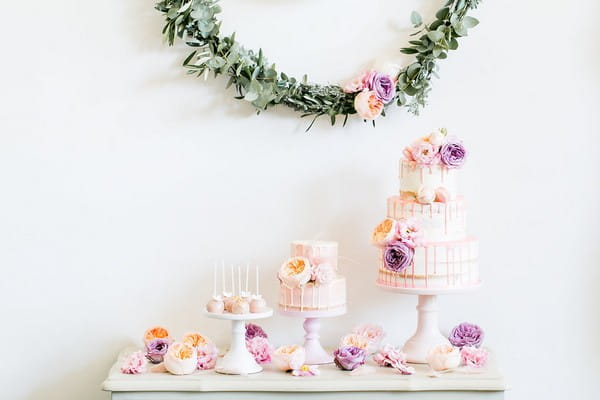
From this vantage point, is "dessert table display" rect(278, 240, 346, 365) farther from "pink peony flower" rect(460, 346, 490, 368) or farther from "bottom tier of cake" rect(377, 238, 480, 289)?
"pink peony flower" rect(460, 346, 490, 368)

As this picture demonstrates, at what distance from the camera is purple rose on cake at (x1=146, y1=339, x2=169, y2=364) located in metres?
2.06

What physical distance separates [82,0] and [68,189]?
454 mm

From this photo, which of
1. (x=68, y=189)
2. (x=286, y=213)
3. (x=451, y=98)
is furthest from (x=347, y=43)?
(x=68, y=189)

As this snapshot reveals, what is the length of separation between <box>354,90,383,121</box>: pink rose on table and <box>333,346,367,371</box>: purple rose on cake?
0.53 metres

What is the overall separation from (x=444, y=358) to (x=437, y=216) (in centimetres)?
31

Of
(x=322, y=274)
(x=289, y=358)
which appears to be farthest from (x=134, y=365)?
(x=322, y=274)

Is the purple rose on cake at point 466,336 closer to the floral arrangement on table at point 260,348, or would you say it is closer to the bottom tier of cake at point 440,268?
the bottom tier of cake at point 440,268

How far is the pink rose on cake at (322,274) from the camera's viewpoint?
6.59ft

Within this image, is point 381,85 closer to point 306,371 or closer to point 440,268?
point 440,268

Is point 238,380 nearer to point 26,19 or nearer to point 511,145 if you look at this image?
point 511,145

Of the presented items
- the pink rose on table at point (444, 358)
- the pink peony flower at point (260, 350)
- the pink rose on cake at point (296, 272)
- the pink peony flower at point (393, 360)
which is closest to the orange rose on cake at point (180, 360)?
the pink peony flower at point (260, 350)

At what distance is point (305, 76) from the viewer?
2.18m

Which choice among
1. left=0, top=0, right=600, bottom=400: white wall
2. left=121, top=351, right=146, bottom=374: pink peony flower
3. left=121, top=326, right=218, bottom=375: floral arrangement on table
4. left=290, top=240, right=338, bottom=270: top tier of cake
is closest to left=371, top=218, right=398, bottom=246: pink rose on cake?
left=290, top=240, right=338, bottom=270: top tier of cake

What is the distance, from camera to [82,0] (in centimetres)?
223
